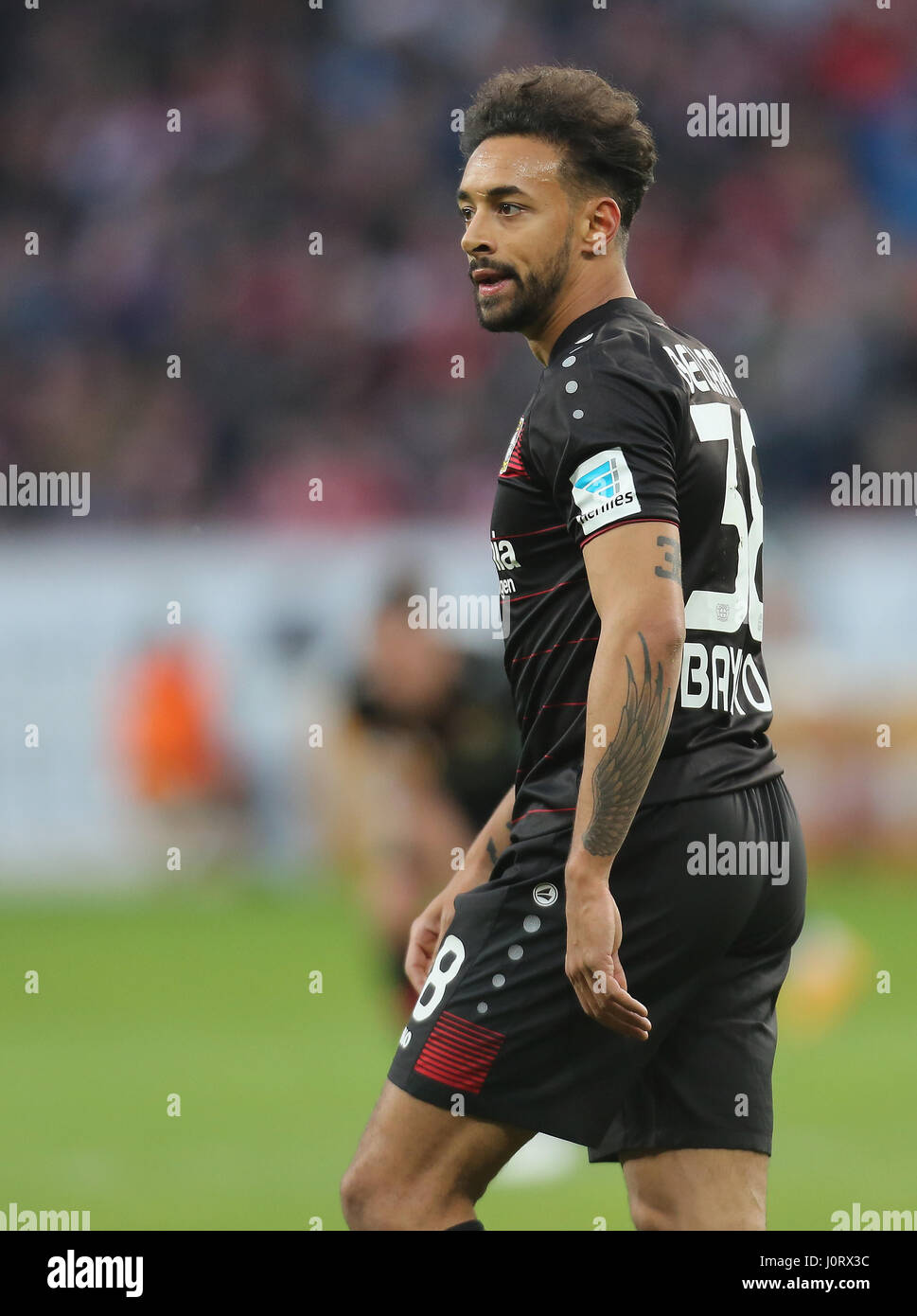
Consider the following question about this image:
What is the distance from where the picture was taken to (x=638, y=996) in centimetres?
328

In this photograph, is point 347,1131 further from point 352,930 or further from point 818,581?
point 818,581

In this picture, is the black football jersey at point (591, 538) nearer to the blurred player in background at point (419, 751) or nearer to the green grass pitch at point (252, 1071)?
the green grass pitch at point (252, 1071)

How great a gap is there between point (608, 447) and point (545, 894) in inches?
30.7

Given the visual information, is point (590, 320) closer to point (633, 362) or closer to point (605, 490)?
point (633, 362)

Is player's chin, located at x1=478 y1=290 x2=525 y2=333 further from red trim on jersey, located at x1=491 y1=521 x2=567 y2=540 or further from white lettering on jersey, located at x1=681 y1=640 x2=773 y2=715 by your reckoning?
white lettering on jersey, located at x1=681 y1=640 x2=773 y2=715

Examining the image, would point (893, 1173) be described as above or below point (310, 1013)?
below

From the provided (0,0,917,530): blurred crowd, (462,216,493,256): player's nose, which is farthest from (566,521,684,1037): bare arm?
(0,0,917,530): blurred crowd

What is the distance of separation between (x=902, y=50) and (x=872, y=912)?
8.28 metres

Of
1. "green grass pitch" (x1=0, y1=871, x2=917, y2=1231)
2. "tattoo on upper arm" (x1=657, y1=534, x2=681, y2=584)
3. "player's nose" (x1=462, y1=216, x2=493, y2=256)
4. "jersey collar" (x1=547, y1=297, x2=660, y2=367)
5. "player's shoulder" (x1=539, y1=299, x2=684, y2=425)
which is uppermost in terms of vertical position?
"player's nose" (x1=462, y1=216, x2=493, y2=256)

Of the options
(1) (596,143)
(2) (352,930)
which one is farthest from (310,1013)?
(1) (596,143)

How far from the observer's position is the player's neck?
3486 mm

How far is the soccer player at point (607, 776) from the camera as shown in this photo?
3123mm

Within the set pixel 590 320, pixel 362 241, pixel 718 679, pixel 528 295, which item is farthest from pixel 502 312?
pixel 362 241

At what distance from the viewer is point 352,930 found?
10.6m
